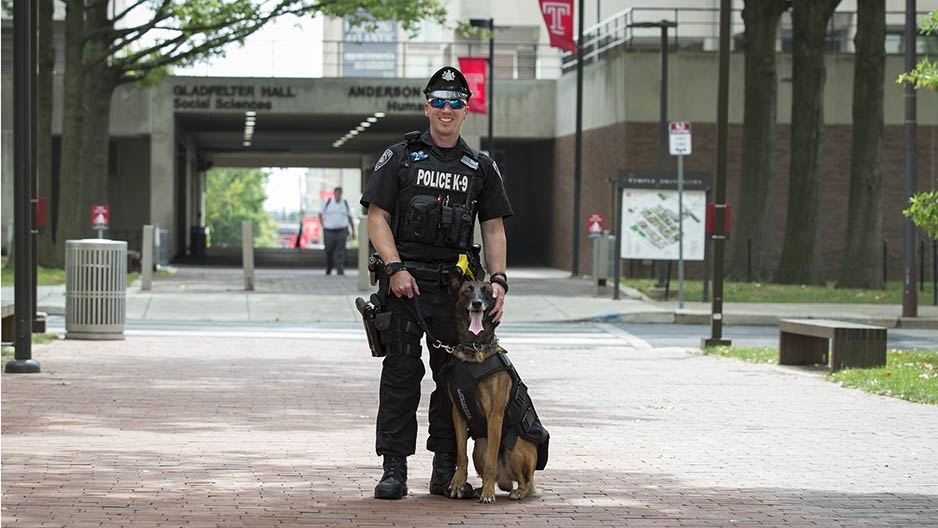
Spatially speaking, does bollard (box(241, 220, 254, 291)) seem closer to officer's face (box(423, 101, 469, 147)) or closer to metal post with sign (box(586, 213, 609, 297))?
metal post with sign (box(586, 213, 609, 297))

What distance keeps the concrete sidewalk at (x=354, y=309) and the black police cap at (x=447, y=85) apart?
47.4 feet

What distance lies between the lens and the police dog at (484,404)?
6.63 m

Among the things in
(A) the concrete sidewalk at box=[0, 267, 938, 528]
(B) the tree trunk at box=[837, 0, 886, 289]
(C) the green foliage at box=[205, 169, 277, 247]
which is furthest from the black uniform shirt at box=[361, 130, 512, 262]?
(C) the green foliage at box=[205, 169, 277, 247]

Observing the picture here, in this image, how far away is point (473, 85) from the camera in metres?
31.8

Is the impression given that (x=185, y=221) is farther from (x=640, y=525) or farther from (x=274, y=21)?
(x=640, y=525)

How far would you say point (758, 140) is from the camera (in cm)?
2778

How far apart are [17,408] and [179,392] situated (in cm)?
174

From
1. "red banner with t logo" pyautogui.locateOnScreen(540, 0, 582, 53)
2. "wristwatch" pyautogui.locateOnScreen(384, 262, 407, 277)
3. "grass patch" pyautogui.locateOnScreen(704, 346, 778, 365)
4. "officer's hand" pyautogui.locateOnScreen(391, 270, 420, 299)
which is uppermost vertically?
"red banner with t logo" pyautogui.locateOnScreen(540, 0, 582, 53)

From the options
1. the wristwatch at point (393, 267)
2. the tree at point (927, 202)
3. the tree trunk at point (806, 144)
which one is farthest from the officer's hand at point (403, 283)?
the tree trunk at point (806, 144)

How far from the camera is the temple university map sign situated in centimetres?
2436

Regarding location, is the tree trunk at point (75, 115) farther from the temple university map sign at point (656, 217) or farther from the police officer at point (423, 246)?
the police officer at point (423, 246)

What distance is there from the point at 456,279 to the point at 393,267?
0.30 m

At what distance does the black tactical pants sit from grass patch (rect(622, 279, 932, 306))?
18240 millimetres

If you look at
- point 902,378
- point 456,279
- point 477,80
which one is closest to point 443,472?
point 456,279
